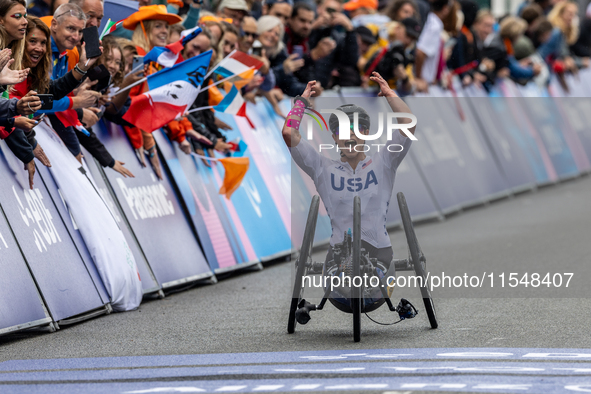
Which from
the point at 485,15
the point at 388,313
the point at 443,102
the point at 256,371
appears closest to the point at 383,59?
the point at 443,102

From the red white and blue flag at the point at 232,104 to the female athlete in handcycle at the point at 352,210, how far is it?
3433 millimetres

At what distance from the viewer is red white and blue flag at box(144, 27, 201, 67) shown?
9078 millimetres

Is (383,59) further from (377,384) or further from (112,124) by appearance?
(377,384)

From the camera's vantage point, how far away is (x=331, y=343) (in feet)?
20.9

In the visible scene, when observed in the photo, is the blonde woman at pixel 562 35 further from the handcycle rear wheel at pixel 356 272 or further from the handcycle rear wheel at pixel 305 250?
the handcycle rear wheel at pixel 356 272

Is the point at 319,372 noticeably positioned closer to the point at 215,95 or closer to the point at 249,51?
the point at 215,95

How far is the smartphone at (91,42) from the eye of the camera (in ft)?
23.9

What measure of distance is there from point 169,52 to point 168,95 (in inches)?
15.7

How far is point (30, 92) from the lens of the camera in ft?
22.3

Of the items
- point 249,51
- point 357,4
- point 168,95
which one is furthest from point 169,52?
point 357,4

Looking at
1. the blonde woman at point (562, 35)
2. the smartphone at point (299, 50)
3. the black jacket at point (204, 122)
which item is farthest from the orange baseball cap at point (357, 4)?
the blonde woman at point (562, 35)

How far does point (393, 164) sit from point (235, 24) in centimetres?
513

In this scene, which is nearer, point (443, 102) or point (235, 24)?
point (235, 24)

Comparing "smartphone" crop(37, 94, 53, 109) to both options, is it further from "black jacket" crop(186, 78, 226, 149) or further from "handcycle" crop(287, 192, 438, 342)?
"black jacket" crop(186, 78, 226, 149)
